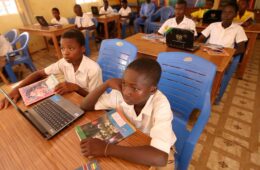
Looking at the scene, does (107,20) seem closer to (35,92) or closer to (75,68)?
(75,68)

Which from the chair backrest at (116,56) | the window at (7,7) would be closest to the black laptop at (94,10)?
the window at (7,7)

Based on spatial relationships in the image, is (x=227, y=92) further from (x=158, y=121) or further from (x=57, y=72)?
(x=57, y=72)

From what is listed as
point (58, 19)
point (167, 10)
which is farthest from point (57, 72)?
point (167, 10)

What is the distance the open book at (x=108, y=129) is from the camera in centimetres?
69

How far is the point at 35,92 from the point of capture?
1.02 meters

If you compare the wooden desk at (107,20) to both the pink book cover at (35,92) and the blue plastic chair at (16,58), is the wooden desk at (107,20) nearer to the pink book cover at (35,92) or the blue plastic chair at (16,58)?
the blue plastic chair at (16,58)

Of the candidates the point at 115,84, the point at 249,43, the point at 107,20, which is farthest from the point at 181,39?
the point at 107,20

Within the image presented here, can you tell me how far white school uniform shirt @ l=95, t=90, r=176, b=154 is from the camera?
2.11 feet

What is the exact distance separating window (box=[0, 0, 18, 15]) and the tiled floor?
4.75 meters

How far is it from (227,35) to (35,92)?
7.64ft

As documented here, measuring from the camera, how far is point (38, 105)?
0.89 metres

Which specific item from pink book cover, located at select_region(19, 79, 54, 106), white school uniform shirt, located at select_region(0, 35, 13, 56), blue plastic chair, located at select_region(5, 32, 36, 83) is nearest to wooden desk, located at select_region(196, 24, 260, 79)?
pink book cover, located at select_region(19, 79, 54, 106)

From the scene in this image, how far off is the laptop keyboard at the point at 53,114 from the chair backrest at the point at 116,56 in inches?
26.2

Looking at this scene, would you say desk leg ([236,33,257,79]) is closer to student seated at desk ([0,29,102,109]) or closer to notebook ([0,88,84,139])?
student seated at desk ([0,29,102,109])
